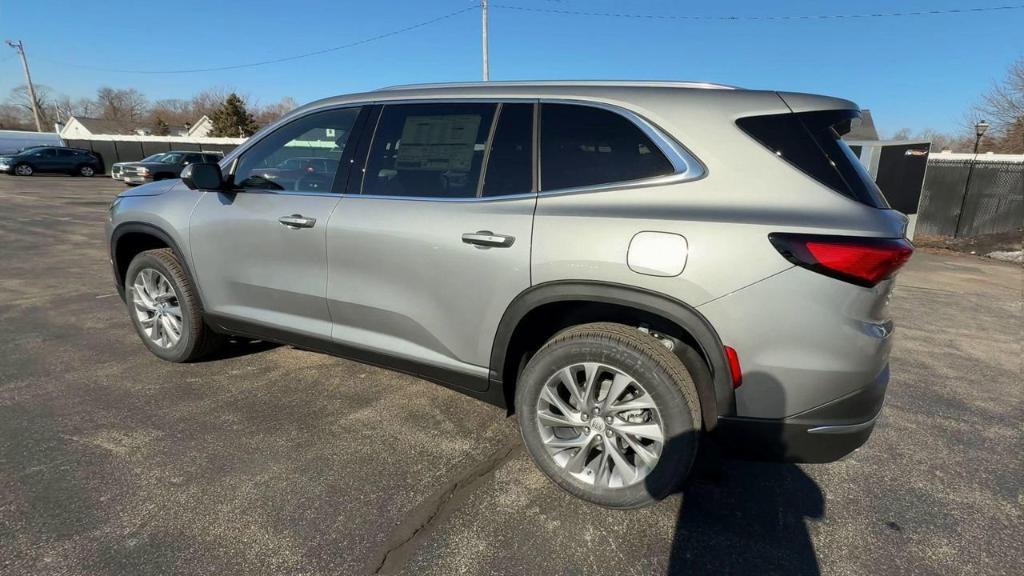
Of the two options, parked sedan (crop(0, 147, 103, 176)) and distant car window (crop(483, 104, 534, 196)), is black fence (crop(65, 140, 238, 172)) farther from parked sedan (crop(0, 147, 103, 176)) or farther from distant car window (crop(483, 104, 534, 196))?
distant car window (crop(483, 104, 534, 196))

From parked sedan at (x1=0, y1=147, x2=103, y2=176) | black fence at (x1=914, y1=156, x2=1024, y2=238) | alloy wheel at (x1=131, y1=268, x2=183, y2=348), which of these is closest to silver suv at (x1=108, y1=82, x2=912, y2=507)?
alloy wheel at (x1=131, y1=268, x2=183, y2=348)

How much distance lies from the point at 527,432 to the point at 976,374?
3968 mm

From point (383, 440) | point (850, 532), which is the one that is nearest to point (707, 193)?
point (850, 532)

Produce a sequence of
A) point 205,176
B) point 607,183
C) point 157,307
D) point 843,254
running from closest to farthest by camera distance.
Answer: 1. point 843,254
2. point 607,183
3. point 205,176
4. point 157,307

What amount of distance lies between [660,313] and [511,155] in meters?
1.02

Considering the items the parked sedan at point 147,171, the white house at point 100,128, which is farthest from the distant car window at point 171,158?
the white house at point 100,128

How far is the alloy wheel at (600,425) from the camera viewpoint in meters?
2.24

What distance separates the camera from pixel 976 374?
4188mm

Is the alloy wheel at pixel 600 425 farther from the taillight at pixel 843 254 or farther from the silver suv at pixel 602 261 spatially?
the taillight at pixel 843 254

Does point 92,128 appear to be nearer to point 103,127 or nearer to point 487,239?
point 103,127

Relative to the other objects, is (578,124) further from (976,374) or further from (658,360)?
(976,374)

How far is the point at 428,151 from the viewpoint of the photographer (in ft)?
9.18

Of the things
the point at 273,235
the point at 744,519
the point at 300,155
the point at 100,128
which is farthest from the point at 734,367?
the point at 100,128

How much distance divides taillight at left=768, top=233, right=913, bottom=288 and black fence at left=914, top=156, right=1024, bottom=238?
14099 millimetres
